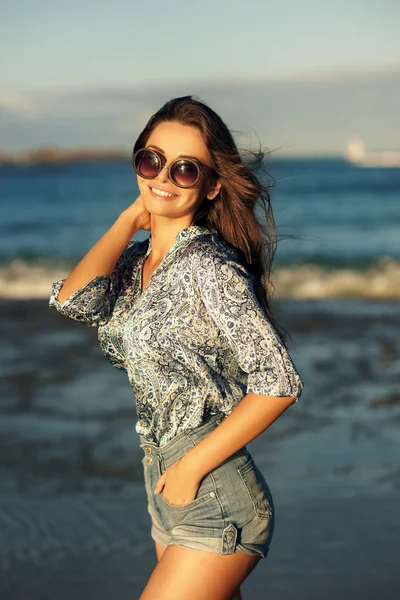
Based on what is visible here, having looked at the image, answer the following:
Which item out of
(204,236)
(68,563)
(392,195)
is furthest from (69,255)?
(204,236)

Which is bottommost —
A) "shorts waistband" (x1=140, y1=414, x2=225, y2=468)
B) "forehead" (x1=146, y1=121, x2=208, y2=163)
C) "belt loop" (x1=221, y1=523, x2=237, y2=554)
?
"belt loop" (x1=221, y1=523, x2=237, y2=554)

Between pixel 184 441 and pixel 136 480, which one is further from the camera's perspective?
pixel 136 480

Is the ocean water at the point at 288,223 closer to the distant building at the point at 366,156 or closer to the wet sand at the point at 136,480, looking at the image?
the distant building at the point at 366,156

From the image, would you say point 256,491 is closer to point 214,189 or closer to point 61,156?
point 214,189

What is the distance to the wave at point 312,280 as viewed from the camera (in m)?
15.6

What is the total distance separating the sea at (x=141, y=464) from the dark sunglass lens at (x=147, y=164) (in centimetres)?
62

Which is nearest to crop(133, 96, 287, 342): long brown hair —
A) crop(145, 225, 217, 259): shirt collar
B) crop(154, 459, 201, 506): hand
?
→ crop(145, 225, 217, 259): shirt collar

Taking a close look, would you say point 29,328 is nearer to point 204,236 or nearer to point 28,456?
point 28,456

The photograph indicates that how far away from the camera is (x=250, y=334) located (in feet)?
8.63

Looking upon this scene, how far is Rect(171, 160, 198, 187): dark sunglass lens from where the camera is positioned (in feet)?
Answer: 9.74

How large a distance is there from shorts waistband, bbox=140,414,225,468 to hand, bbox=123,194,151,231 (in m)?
0.84

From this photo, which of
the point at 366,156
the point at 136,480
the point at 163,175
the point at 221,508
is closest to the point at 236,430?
the point at 221,508

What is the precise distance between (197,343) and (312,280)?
14.6 meters

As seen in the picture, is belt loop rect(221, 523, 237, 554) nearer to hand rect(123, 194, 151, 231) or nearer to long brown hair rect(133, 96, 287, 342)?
long brown hair rect(133, 96, 287, 342)
